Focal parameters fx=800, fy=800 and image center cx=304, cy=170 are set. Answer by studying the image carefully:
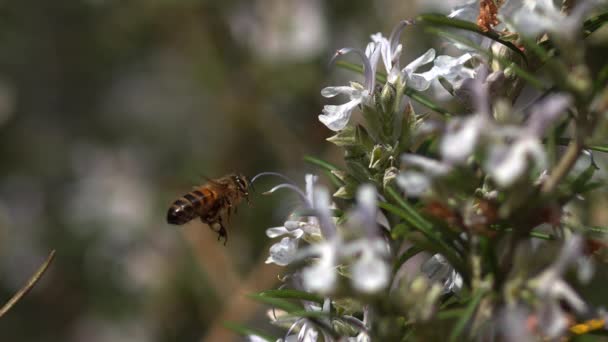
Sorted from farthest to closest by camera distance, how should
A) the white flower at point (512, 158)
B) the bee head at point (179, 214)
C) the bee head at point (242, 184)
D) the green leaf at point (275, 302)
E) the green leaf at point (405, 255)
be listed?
the bee head at point (242, 184)
the bee head at point (179, 214)
the green leaf at point (275, 302)
the green leaf at point (405, 255)
the white flower at point (512, 158)

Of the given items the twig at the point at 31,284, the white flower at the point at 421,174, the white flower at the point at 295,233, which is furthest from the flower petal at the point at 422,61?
the twig at the point at 31,284

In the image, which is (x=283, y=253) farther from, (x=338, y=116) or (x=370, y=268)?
(x=370, y=268)

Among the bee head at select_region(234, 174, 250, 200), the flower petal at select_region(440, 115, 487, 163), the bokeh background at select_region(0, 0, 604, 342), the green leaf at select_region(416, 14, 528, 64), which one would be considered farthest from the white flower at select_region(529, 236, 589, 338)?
the bokeh background at select_region(0, 0, 604, 342)

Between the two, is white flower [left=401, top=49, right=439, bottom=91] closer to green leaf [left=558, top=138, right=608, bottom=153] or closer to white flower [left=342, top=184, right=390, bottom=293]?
green leaf [left=558, top=138, right=608, bottom=153]

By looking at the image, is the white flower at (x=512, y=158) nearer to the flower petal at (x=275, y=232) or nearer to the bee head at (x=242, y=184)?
the flower petal at (x=275, y=232)

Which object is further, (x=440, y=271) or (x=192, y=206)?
(x=192, y=206)

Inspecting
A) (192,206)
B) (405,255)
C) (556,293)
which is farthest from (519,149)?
(192,206)
